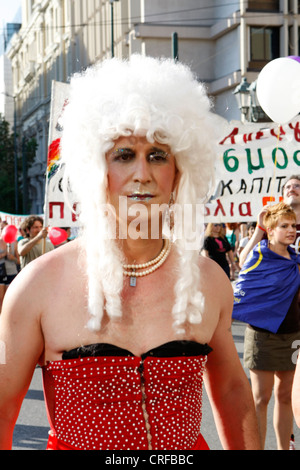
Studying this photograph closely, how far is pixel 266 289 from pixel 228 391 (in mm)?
2786

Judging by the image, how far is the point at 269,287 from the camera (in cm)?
489

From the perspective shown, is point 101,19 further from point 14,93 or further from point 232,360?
point 232,360

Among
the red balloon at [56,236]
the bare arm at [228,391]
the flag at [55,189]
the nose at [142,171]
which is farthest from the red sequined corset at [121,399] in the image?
the red balloon at [56,236]

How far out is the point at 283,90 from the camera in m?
5.72

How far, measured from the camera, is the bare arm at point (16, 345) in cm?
189

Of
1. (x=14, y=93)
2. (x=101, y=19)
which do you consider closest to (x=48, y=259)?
(x=101, y=19)

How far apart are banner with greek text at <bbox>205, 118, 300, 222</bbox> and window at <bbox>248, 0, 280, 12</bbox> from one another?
23.2 meters

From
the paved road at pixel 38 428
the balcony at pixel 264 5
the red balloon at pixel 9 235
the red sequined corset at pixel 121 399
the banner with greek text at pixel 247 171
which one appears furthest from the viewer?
the balcony at pixel 264 5

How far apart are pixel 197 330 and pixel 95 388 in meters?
0.35

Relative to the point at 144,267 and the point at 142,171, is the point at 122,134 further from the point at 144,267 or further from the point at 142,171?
the point at 144,267

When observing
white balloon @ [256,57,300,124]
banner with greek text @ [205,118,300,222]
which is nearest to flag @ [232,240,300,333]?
white balloon @ [256,57,300,124]

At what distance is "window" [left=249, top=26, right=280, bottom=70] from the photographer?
95.0 ft

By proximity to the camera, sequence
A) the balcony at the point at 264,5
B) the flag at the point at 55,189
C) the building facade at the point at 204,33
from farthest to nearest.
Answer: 1. the balcony at the point at 264,5
2. the building facade at the point at 204,33
3. the flag at the point at 55,189

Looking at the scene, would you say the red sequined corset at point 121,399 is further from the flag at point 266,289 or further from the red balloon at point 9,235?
the red balloon at point 9,235
